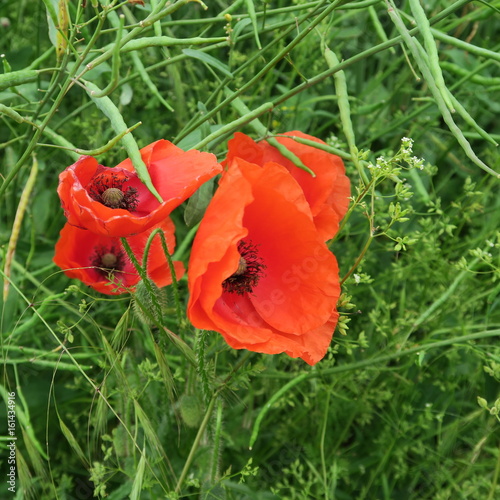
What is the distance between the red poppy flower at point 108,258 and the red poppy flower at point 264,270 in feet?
0.36

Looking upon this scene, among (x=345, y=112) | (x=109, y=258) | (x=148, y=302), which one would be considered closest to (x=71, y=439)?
(x=148, y=302)

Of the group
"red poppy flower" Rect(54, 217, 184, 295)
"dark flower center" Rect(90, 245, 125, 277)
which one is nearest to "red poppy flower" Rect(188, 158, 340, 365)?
"red poppy flower" Rect(54, 217, 184, 295)

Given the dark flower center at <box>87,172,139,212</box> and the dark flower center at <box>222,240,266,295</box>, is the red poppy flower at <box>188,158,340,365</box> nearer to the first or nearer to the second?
the dark flower center at <box>222,240,266,295</box>

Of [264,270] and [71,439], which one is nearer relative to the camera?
[71,439]

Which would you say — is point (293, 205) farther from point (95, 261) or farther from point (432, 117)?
point (432, 117)

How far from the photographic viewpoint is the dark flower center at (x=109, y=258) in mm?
1125

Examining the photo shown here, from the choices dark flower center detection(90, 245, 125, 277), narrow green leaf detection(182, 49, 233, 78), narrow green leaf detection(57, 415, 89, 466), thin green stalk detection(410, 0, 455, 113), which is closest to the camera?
thin green stalk detection(410, 0, 455, 113)

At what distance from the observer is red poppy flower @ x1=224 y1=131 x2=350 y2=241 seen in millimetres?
901

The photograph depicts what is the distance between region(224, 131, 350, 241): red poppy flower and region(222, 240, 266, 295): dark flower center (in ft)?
0.29

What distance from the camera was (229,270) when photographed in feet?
2.38

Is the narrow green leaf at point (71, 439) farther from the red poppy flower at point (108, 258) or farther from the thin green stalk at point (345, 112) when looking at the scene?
the thin green stalk at point (345, 112)

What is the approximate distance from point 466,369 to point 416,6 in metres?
0.87

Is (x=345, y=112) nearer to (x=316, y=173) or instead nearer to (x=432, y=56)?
(x=316, y=173)

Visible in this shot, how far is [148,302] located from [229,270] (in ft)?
0.56
